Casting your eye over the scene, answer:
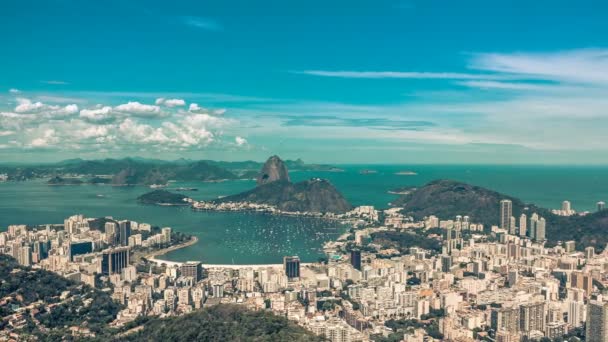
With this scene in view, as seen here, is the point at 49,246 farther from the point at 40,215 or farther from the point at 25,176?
the point at 25,176

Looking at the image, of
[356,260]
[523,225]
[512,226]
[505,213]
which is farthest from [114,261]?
[505,213]

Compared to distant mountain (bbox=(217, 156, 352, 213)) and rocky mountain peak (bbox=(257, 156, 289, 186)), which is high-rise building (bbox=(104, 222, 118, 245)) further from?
rocky mountain peak (bbox=(257, 156, 289, 186))

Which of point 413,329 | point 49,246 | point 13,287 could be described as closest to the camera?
point 413,329

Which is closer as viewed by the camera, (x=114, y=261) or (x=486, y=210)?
(x=114, y=261)

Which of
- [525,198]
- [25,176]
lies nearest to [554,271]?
[525,198]

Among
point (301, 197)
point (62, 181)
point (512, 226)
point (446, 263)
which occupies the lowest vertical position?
point (446, 263)

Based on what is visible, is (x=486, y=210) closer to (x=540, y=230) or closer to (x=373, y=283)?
(x=540, y=230)

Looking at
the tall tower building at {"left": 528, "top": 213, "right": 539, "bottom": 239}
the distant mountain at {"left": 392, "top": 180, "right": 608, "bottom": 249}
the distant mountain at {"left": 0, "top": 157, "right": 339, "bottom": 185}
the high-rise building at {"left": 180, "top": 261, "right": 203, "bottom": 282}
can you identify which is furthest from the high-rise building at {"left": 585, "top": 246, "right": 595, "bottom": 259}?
the distant mountain at {"left": 0, "top": 157, "right": 339, "bottom": 185}
